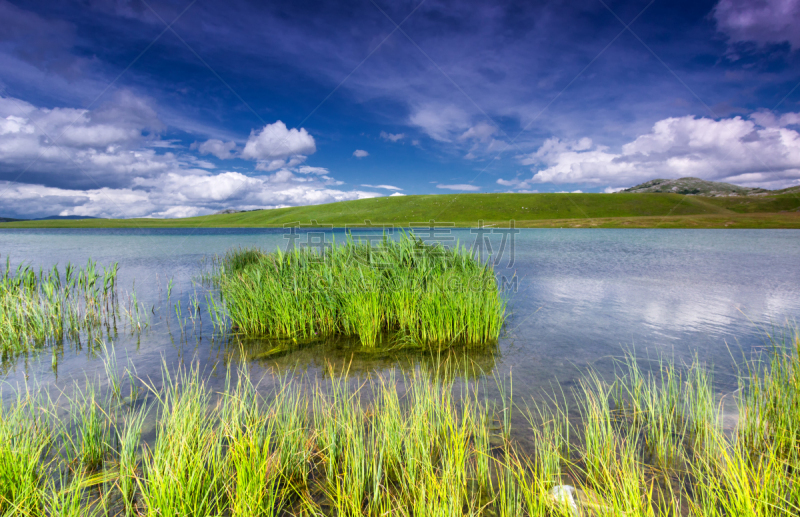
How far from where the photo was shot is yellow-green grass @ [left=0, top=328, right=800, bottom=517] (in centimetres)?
245

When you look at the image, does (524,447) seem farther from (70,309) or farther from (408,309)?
(70,309)

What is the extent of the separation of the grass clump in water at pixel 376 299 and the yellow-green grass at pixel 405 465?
2.78m

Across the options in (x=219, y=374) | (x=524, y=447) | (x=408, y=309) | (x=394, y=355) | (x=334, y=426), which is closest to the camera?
(x=334, y=426)

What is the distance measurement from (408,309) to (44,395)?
596cm

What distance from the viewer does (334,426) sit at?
11.5 feet

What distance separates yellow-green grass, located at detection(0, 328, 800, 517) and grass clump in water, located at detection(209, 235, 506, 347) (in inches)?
109

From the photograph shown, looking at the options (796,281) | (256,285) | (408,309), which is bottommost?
(796,281)

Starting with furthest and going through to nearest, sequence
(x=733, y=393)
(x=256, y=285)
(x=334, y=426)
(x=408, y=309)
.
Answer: (x=256, y=285) → (x=408, y=309) → (x=733, y=393) → (x=334, y=426)

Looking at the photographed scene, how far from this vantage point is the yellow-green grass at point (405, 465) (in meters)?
2.45

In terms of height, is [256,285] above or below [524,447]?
above

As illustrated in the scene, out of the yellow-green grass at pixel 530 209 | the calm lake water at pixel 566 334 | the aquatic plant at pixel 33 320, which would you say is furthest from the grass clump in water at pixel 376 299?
the yellow-green grass at pixel 530 209

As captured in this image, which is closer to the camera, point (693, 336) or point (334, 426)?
point (334, 426)

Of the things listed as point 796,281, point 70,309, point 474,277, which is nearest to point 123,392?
point 70,309

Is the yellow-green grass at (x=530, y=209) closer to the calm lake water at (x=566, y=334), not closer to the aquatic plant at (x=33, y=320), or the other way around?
the calm lake water at (x=566, y=334)
